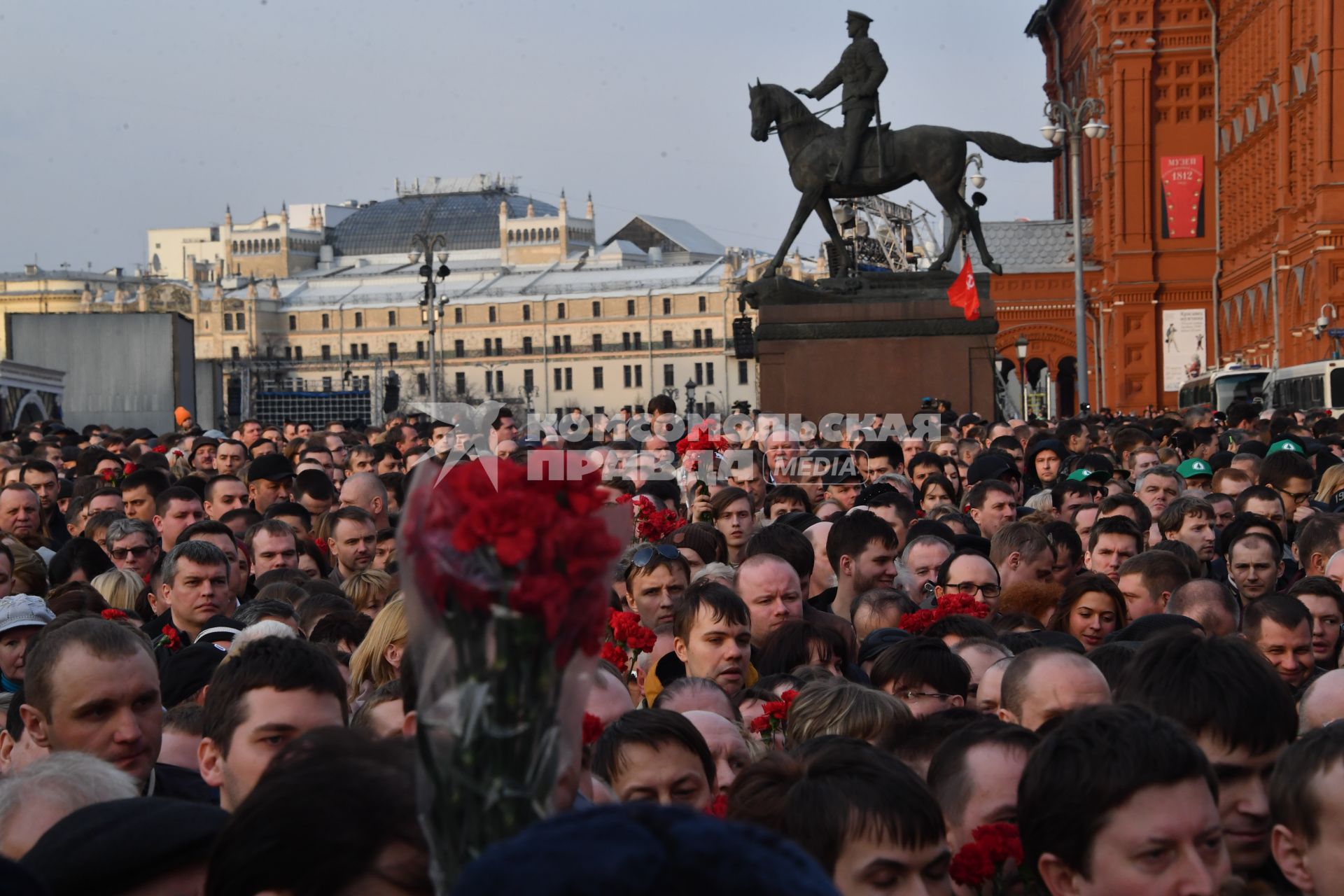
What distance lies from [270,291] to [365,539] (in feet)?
467

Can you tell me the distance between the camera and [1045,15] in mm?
69875

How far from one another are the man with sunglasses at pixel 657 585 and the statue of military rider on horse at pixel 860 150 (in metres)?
15.8

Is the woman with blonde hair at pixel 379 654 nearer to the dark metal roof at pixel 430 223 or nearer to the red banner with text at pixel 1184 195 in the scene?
the red banner with text at pixel 1184 195

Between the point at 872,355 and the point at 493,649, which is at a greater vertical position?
the point at 872,355

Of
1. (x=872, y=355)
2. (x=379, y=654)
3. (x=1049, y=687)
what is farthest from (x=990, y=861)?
(x=872, y=355)

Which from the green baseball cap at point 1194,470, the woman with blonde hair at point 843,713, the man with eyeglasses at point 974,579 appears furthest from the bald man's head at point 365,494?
the woman with blonde hair at point 843,713

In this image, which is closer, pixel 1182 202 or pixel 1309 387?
pixel 1309 387

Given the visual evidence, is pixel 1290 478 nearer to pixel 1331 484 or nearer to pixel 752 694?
pixel 1331 484

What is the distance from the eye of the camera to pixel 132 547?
909cm

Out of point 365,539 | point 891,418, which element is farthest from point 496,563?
point 891,418

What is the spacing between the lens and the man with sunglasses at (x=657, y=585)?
7824mm

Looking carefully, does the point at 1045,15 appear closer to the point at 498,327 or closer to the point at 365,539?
the point at 365,539

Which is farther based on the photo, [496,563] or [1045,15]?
[1045,15]

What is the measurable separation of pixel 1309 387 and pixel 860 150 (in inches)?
506
